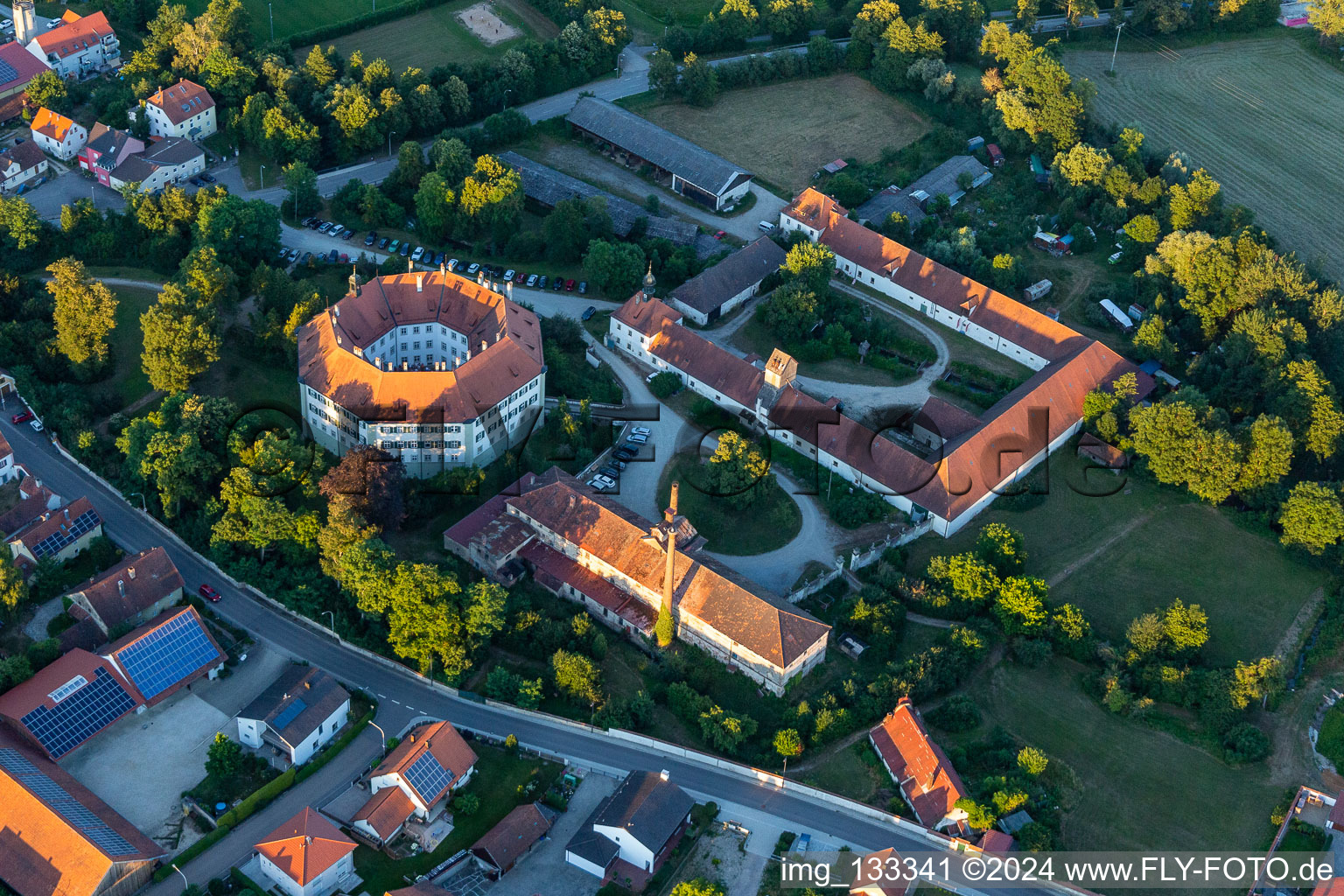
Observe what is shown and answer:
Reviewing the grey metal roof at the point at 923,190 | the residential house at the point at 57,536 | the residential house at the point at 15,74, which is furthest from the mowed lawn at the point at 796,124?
the residential house at the point at 57,536

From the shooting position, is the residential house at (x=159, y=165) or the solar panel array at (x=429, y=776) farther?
the residential house at (x=159, y=165)

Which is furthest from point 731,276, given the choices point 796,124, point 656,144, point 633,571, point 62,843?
point 62,843

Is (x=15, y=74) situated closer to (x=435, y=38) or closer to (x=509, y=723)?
(x=435, y=38)

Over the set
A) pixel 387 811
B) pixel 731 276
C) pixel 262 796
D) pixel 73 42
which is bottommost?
pixel 262 796

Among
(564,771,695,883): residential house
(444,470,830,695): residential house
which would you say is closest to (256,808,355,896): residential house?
(564,771,695,883): residential house

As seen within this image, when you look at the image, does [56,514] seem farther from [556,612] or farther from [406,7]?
[406,7]

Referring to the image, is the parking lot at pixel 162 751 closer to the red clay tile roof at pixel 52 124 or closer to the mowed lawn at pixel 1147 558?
the mowed lawn at pixel 1147 558
